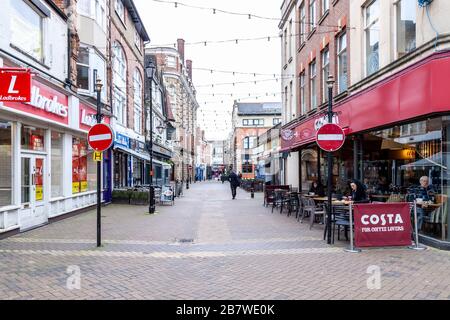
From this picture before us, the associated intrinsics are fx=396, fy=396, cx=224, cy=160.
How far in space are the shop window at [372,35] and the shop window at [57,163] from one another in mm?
10701

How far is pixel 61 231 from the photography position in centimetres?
1127

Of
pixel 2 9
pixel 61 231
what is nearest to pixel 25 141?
pixel 61 231

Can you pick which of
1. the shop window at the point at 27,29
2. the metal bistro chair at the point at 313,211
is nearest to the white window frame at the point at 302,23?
the metal bistro chair at the point at 313,211

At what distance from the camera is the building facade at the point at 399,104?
825 centimetres

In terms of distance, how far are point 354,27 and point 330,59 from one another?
2760 millimetres

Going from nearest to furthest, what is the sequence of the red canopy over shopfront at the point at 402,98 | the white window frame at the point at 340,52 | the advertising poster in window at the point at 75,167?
the red canopy over shopfront at the point at 402,98 < the white window frame at the point at 340,52 < the advertising poster in window at the point at 75,167

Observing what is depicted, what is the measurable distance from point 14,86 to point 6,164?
3.56m

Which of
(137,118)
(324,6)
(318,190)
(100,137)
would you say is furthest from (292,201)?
(137,118)

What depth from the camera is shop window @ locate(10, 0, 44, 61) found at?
11.0m

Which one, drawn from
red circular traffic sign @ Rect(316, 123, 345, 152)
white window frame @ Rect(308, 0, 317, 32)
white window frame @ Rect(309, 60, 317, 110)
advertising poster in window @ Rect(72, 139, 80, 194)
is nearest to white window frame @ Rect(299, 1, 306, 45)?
white window frame @ Rect(308, 0, 317, 32)

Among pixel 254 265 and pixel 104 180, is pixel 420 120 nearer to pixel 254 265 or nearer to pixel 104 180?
pixel 254 265

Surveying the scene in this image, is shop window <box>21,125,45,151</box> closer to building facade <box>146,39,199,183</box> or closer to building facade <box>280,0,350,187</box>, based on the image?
building facade <box>280,0,350,187</box>

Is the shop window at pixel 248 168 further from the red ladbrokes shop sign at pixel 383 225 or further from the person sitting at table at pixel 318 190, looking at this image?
the red ladbrokes shop sign at pixel 383 225

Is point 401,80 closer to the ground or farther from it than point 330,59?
closer to the ground
